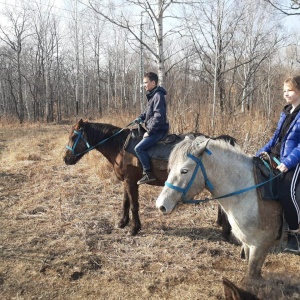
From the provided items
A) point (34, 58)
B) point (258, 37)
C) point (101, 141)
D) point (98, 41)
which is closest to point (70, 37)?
point (98, 41)

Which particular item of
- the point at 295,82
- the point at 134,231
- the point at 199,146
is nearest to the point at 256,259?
the point at 199,146

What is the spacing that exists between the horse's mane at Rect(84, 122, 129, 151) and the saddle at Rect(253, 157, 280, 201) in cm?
260

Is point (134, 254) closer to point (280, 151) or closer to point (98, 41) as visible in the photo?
point (280, 151)

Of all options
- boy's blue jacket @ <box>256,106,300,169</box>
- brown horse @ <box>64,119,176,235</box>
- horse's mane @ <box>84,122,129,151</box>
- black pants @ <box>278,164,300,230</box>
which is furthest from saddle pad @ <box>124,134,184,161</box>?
black pants @ <box>278,164,300,230</box>

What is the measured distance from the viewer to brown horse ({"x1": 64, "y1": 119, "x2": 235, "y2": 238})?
4.56 metres

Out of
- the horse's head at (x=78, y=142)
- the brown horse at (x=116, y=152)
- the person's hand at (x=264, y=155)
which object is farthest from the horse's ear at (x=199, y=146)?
the horse's head at (x=78, y=142)

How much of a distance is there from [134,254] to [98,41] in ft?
91.5

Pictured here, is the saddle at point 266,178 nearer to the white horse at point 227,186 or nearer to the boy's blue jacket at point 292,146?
the white horse at point 227,186

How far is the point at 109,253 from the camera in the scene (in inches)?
155

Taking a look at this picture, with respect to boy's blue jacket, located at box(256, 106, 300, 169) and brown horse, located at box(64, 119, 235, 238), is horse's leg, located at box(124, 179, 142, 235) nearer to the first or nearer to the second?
brown horse, located at box(64, 119, 235, 238)

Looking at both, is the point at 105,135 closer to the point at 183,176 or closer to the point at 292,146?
the point at 183,176

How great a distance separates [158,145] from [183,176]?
1940 mm

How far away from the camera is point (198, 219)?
201 inches

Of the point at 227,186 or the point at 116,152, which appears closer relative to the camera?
the point at 227,186
